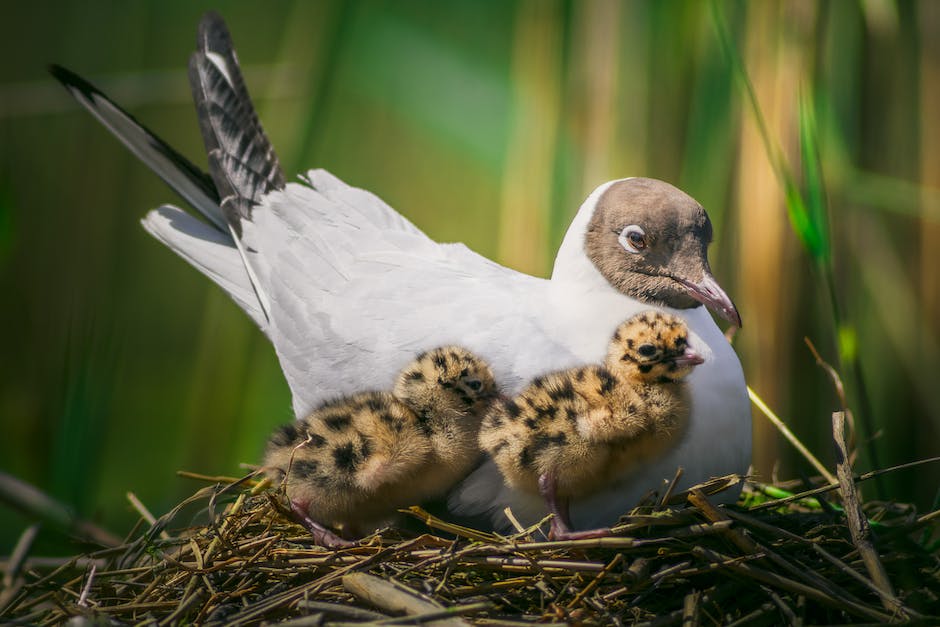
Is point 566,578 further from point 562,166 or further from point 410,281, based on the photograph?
point 562,166

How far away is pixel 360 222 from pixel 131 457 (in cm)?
276

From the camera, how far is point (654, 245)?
227cm

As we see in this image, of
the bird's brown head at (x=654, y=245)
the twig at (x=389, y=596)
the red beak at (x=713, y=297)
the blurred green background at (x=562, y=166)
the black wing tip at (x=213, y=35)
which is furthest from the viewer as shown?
the blurred green background at (x=562, y=166)

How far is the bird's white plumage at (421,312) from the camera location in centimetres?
210

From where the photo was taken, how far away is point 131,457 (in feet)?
16.6

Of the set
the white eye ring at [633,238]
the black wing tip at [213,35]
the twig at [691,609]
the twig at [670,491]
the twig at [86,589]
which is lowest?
the twig at [86,589]

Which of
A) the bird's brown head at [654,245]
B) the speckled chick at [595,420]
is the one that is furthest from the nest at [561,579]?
the bird's brown head at [654,245]

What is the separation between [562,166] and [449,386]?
1688 mm

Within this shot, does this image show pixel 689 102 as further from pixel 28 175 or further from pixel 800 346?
pixel 28 175

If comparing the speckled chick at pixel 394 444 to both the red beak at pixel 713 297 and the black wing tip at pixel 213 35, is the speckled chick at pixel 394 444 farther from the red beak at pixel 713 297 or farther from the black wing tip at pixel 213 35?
the black wing tip at pixel 213 35

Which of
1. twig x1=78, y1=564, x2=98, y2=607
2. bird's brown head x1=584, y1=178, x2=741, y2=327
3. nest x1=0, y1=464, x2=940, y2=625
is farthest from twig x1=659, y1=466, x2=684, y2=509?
twig x1=78, y1=564, x2=98, y2=607

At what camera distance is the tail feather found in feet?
9.24

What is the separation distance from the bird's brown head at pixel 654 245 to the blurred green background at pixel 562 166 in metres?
0.28

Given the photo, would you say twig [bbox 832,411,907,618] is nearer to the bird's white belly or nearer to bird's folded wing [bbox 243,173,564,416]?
the bird's white belly
